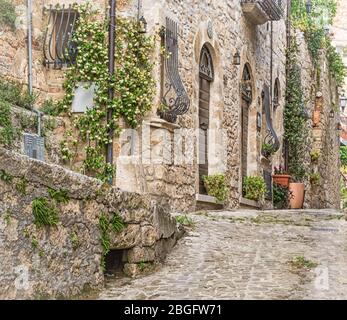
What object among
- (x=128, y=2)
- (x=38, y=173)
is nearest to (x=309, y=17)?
(x=128, y=2)

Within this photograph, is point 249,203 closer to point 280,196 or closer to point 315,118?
point 280,196

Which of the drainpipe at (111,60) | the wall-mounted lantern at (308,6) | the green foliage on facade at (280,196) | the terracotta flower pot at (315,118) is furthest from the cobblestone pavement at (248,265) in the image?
the wall-mounted lantern at (308,6)

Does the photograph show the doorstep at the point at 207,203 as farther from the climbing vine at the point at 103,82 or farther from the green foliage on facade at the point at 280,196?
the green foliage on facade at the point at 280,196

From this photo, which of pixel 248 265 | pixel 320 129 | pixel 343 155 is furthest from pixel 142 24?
pixel 343 155

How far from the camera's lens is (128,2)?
34.0 feet

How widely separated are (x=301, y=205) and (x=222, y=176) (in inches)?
218

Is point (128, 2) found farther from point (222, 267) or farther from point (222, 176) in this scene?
point (222, 267)

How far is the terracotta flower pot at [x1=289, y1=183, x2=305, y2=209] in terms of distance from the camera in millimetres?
17422

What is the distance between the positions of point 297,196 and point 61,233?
12505mm

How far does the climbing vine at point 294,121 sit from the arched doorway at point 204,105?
6.79 m

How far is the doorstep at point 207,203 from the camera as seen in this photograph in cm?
1201

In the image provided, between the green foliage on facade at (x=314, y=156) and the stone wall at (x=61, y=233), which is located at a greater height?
the green foliage on facade at (x=314, y=156)

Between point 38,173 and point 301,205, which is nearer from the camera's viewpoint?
point 38,173

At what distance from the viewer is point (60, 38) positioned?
10.5 metres
